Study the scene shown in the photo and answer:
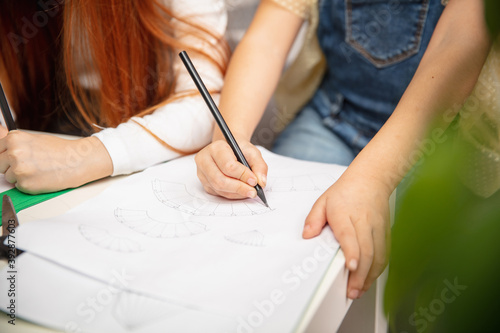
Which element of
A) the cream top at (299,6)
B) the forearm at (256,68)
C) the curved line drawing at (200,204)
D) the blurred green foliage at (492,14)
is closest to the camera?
the blurred green foliage at (492,14)

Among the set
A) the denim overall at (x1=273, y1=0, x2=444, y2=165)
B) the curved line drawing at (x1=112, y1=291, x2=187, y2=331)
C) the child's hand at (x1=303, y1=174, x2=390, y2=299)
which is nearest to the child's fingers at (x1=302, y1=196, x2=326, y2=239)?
the child's hand at (x1=303, y1=174, x2=390, y2=299)

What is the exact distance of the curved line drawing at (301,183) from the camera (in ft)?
1.33

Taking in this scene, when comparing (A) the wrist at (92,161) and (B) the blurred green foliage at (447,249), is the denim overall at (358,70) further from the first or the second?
(B) the blurred green foliage at (447,249)

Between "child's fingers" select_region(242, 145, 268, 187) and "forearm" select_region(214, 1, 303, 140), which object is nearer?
"child's fingers" select_region(242, 145, 268, 187)

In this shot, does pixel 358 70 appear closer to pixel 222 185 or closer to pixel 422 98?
pixel 422 98

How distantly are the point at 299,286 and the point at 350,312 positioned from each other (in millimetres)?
242

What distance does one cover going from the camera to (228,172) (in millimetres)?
383

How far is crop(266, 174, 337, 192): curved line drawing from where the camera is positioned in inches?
15.9

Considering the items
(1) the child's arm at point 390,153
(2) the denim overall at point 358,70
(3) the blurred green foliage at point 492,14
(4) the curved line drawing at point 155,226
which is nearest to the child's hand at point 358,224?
(1) the child's arm at point 390,153

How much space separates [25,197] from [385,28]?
0.60m

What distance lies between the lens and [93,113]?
2.17 ft

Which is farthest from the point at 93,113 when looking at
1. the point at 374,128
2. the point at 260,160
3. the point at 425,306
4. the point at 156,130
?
the point at 425,306

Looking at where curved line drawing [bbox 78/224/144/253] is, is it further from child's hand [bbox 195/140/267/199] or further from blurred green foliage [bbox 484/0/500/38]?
blurred green foliage [bbox 484/0/500/38]

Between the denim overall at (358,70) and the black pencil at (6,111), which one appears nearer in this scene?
the black pencil at (6,111)
